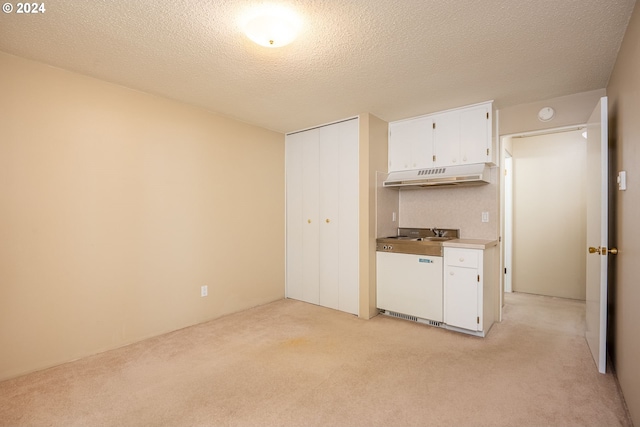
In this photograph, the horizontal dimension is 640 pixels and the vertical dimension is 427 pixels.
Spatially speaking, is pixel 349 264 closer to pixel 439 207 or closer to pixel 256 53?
pixel 439 207

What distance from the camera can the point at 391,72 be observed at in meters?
2.59

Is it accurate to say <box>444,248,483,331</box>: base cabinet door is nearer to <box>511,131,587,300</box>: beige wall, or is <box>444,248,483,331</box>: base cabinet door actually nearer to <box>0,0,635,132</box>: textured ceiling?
<box>0,0,635,132</box>: textured ceiling

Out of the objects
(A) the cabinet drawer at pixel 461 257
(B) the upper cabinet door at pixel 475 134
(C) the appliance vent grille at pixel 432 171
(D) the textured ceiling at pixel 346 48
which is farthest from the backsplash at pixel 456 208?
(D) the textured ceiling at pixel 346 48

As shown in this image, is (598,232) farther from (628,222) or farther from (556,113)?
(556,113)

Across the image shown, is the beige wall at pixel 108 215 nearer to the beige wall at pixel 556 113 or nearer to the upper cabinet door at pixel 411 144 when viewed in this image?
the upper cabinet door at pixel 411 144

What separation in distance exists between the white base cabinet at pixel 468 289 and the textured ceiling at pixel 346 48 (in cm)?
159

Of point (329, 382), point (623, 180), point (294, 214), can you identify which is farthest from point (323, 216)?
point (623, 180)

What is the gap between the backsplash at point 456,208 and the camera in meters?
3.52

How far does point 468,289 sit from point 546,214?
97.7 inches

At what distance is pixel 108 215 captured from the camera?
2.79 meters

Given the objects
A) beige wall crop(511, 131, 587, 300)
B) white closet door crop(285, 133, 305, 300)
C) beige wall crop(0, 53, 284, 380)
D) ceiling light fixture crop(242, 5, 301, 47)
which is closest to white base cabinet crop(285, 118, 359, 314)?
white closet door crop(285, 133, 305, 300)

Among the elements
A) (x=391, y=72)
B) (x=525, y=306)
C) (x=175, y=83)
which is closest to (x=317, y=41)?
(x=391, y=72)

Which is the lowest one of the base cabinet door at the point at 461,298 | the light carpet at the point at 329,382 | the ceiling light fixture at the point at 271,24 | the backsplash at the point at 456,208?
the light carpet at the point at 329,382

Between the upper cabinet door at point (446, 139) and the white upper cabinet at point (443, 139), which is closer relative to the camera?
the white upper cabinet at point (443, 139)
